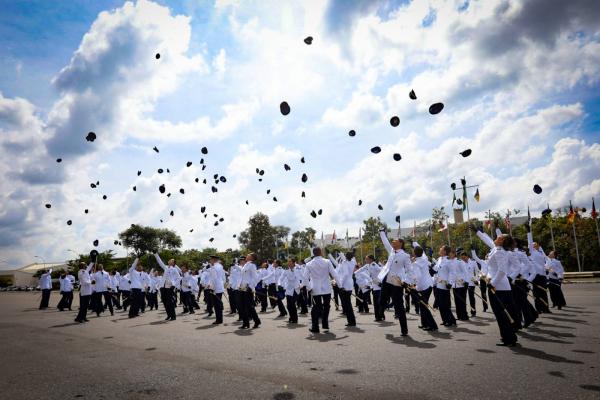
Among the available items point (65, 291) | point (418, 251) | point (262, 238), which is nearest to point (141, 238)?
point (262, 238)

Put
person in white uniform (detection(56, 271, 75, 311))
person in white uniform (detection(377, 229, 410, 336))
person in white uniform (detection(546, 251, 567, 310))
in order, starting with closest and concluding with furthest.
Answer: person in white uniform (detection(377, 229, 410, 336))
person in white uniform (detection(546, 251, 567, 310))
person in white uniform (detection(56, 271, 75, 311))

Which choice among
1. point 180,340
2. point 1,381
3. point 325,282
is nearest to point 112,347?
point 180,340

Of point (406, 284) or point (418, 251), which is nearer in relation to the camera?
point (406, 284)

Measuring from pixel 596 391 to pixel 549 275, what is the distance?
1030 cm

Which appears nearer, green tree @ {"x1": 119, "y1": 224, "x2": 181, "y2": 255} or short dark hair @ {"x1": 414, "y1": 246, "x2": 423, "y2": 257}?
short dark hair @ {"x1": 414, "y1": 246, "x2": 423, "y2": 257}

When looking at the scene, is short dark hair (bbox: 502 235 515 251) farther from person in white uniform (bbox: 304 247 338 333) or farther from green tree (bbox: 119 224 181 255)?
green tree (bbox: 119 224 181 255)

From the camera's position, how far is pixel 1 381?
6223mm

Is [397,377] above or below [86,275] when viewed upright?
below

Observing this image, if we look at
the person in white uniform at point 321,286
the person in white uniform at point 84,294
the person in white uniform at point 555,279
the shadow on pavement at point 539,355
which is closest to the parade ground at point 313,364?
the shadow on pavement at point 539,355

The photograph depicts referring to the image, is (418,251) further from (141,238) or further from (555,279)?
(141,238)

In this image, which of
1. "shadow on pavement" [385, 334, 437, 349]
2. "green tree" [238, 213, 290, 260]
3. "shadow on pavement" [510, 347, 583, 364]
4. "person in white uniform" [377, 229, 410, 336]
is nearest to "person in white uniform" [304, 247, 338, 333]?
"person in white uniform" [377, 229, 410, 336]

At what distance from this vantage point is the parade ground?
5.02 meters

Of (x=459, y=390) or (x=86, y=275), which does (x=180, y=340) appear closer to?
(x=459, y=390)

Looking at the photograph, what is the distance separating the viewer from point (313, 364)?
6.58m
